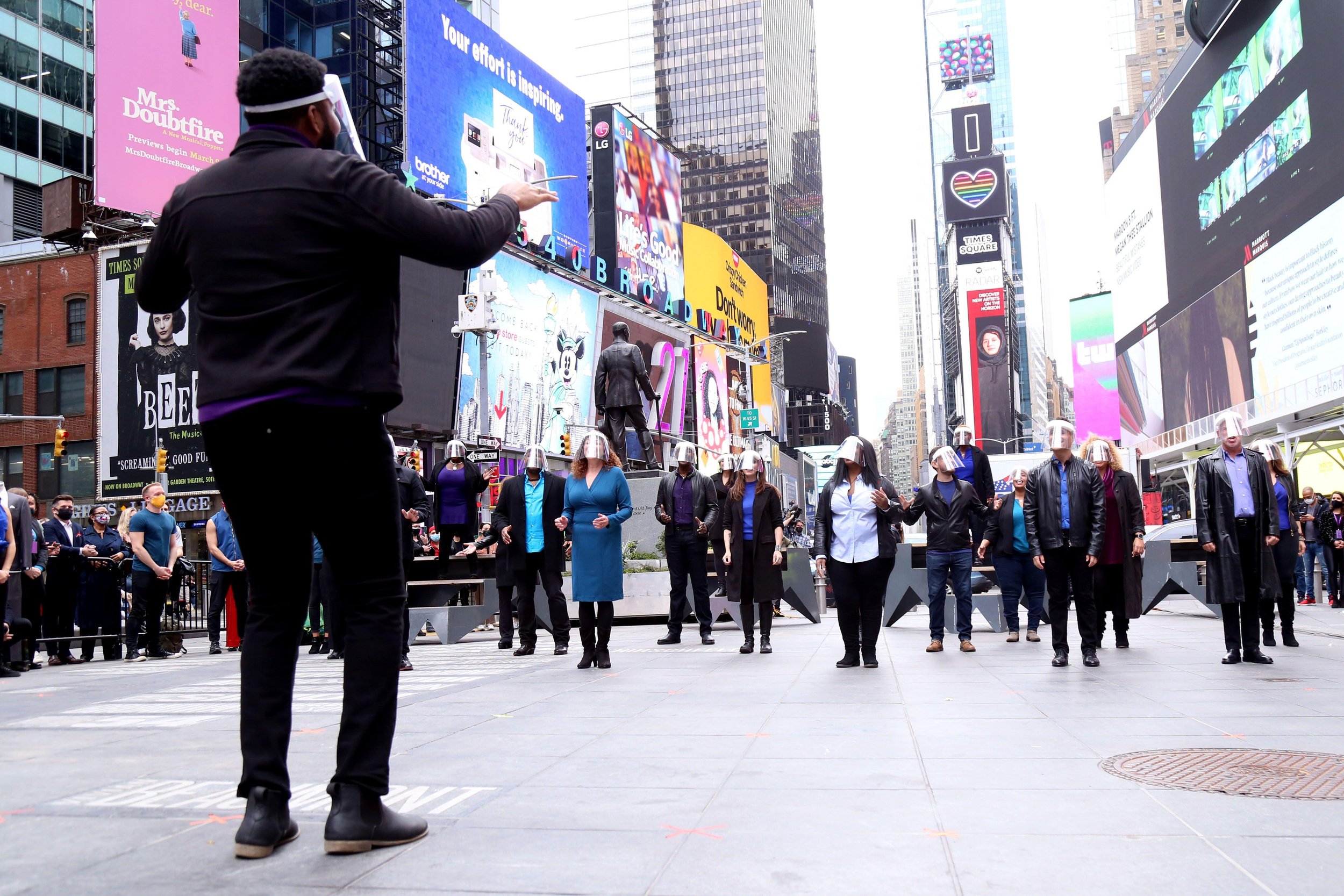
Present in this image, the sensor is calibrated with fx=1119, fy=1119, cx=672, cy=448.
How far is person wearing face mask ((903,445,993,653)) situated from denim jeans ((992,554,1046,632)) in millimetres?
1702

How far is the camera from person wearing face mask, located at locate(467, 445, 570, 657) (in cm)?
973

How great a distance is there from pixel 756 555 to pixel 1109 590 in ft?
9.89

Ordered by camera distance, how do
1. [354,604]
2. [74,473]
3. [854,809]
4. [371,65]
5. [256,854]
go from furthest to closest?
[371,65]
[74,473]
[854,809]
[354,604]
[256,854]

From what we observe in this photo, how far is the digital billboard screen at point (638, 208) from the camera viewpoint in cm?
5034

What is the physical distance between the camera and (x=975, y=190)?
149 meters

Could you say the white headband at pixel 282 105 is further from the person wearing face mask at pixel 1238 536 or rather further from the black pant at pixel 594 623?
the person wearing face mask at pixel 1238 536

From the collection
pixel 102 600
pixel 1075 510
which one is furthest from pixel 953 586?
pixel 102 600

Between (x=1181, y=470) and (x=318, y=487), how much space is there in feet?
198

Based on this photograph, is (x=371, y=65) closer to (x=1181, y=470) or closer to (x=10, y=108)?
(x=10, y=108)

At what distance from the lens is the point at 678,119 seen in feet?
438

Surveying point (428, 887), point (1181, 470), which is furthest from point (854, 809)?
point (1181, 470)

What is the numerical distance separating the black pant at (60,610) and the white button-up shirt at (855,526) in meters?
8.26

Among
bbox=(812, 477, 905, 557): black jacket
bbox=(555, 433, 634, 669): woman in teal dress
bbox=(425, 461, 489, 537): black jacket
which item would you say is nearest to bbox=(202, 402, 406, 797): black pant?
bbox=(555, 433, 634, 669): woman in teal dress

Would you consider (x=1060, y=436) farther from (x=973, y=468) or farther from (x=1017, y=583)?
(x=1017, y=583)
